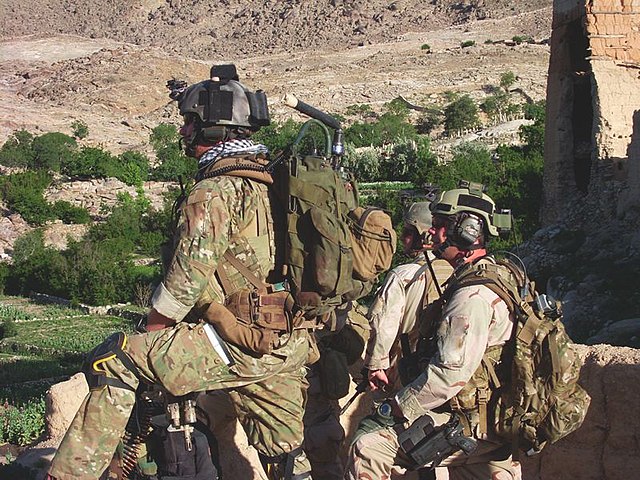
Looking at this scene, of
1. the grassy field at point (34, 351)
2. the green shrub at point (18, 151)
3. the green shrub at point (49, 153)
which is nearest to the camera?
the grassy field at point (34, 351)

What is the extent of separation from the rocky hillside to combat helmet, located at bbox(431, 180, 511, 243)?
77103mm

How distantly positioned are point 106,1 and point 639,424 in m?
109

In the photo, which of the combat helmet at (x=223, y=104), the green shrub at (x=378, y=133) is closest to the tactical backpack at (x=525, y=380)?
the combat helmet at (x=223, y=104)

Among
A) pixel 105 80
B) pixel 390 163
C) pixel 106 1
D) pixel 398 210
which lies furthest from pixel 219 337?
pixel 106 1

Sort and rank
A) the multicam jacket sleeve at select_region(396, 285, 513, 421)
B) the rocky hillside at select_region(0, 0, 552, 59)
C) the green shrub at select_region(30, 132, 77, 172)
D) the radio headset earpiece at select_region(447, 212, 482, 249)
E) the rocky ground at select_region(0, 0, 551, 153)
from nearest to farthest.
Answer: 1. the multicam jacket sleeve at select_region(396, 285, 513, 421)
2. the radio headset earpiece at select_region(447, 212, 482, 249)
3. the green shrub at select_region(30, 132, 77, 172)
4. the rocky ground at select_region(0, 0, 551, 153)
5. the rocky hillside at select_region(0, 0, 552, 59)

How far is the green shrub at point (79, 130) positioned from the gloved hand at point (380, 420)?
49.2m

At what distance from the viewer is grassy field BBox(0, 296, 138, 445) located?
6504 mm

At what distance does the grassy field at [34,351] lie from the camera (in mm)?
6504

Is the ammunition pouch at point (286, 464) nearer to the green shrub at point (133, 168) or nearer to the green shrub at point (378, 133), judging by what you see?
the green shrub at point (133, 168)

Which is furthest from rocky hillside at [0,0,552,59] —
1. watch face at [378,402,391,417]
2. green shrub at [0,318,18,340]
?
watch face at [378,402,391,417]

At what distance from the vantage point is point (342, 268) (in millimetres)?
3410

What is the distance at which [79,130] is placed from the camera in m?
50.7

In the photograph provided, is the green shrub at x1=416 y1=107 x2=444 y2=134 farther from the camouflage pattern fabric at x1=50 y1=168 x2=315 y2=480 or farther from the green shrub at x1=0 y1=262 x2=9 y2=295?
the camouflage pattern fabric at x1=50 y1=168 x2=315 y2=480

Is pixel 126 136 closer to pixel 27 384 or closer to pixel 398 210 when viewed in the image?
pixel 398 210
